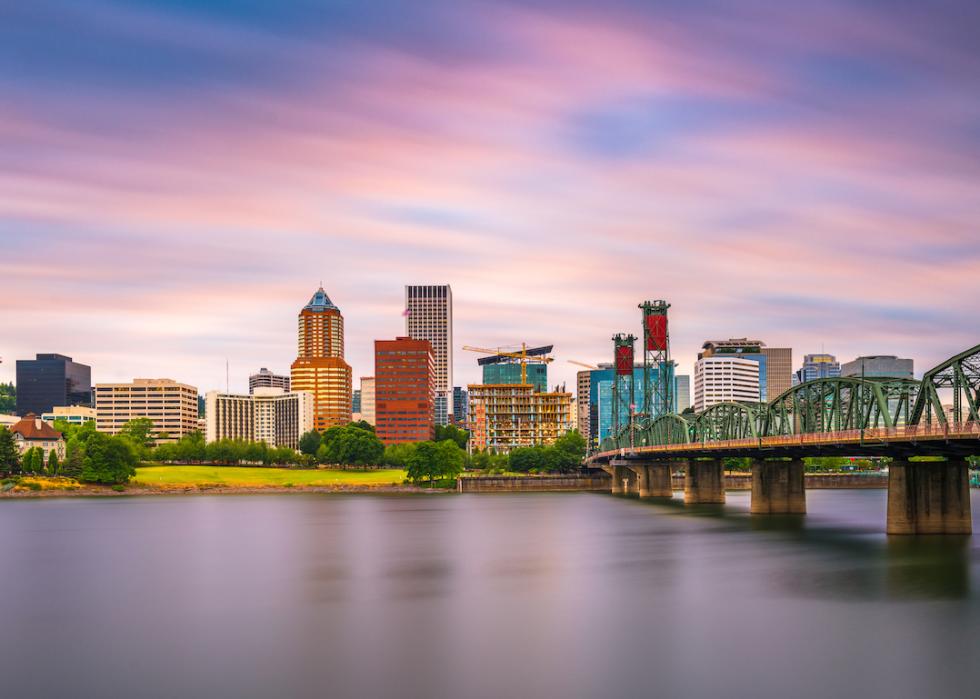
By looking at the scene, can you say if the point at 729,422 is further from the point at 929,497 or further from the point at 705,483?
the point at 929,497

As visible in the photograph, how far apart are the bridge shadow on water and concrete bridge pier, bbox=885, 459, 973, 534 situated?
1341mm

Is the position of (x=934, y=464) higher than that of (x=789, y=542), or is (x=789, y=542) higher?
(x=934, y=464)

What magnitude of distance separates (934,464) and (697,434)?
82.6 metres

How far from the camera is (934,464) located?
290 feet

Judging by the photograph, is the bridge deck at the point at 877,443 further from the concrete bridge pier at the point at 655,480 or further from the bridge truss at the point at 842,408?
the concrete bridge pier at the point at 655,480

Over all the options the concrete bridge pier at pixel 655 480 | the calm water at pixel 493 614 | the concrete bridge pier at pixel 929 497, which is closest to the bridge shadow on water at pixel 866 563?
the calm water at pixel 493 614

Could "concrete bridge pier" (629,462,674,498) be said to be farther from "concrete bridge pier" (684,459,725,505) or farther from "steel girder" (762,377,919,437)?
"steel girder" (762,377,919,437)

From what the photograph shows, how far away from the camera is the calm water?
42094 mm

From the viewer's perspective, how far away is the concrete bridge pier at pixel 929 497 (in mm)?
87688

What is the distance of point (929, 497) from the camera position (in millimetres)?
88688

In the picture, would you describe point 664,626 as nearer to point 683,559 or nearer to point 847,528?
point 683,559

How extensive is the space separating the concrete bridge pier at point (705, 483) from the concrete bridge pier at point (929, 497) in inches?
2809

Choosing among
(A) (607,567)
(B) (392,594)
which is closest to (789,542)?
(A) (607,567)

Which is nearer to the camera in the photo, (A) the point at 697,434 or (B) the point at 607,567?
(B) the point at 607,567
